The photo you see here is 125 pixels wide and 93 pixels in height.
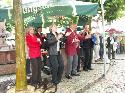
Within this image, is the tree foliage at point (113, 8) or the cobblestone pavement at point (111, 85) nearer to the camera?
the cobblestone pavement at point (111, 85)

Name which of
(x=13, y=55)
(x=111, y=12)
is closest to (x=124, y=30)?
(x=111, y=12)

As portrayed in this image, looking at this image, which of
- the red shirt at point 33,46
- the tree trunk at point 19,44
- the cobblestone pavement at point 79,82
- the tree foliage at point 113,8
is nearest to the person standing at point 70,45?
the cobblestone pavement at point 79,82

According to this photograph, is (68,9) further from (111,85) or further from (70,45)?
(111,85)

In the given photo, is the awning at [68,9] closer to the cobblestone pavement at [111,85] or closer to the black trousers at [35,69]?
the black trousers at [35,69]

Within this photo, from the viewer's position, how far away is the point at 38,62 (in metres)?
12.4

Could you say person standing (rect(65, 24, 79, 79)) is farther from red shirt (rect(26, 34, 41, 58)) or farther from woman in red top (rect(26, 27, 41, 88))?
red shirt (rect(26, 34, 41, 58))

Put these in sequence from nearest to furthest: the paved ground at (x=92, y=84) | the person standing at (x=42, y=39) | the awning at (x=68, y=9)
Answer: the paved ground at (x=92, y=84) < the person standing at (x=42, y=39) < the awning at (x=68, y=9)

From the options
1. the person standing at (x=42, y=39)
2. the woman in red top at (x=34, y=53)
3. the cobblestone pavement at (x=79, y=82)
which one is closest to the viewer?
the cobblestone pavement at (x=79, y=82)

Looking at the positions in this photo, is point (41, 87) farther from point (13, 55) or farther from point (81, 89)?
point (13, 55)

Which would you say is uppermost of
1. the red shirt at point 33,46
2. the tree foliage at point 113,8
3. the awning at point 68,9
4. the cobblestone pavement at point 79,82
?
the tree foliage at point 113,8

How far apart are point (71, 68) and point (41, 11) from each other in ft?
9.52

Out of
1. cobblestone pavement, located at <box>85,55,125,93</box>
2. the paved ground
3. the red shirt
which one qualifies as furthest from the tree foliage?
the red shirt

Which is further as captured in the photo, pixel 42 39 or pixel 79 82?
pixel 42 39

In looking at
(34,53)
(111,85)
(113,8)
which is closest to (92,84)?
(111,85)
